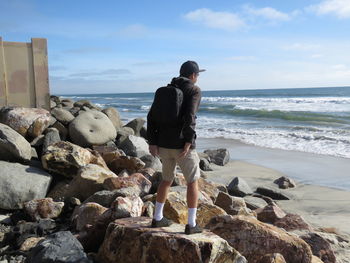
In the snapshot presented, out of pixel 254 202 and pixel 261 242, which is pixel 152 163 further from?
pixel 261 242

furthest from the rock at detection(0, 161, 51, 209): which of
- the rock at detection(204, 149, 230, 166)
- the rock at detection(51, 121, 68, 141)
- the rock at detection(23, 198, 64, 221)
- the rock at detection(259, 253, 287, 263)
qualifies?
the rock at detection(204, 149, 230, 166)

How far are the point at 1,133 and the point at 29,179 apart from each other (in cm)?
105

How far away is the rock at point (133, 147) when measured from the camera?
9008mm

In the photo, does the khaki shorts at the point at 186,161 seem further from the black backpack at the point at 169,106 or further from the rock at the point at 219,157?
the rock at the point at 219,157

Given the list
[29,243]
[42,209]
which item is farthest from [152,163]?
[29,243]

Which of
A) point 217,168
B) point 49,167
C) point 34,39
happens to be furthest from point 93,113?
point 217,168

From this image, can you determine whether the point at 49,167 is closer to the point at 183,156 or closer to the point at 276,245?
the point at 183,156

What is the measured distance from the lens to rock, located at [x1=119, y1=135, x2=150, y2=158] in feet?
29.6

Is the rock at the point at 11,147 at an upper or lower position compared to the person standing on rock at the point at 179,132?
lower

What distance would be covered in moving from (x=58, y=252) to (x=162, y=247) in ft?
3.04

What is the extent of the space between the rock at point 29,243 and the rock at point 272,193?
5.20 metres

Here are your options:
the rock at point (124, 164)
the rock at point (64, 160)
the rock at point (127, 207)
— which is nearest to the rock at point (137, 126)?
the rock at point (124, 164)

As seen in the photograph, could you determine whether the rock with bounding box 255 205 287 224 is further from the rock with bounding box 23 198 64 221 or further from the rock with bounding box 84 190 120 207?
the rock with bounding box 23 198 64 221

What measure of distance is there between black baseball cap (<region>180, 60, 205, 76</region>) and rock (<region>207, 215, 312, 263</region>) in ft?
5.62
